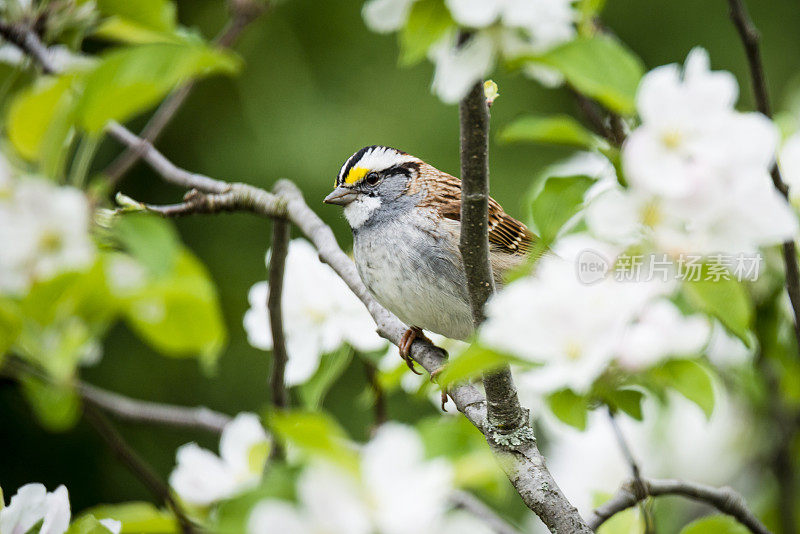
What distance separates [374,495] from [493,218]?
4.79 feet

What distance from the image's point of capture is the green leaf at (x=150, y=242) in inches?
29.9

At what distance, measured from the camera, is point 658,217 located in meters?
0.66

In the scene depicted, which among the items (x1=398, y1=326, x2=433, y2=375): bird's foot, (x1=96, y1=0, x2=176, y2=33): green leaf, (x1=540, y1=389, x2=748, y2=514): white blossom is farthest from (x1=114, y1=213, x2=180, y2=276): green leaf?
(x1=540, y1=389, x2=748, y2=514): white blossom

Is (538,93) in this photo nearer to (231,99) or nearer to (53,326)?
(231,99)

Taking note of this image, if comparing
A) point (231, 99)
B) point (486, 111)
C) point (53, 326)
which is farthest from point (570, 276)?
point (231, 99)

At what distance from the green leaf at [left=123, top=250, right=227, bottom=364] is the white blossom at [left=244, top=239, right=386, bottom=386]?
1.30 feet

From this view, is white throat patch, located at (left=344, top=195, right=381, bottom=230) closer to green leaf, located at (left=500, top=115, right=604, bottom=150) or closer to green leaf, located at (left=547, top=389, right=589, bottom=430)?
green leaf, located at (left=547, top=389, right=589, bottom=430)

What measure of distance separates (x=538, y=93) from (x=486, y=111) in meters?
3.01

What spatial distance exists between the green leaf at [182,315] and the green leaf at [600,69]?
0.47 metres

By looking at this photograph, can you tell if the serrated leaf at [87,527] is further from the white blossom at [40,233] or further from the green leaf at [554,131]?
the green leaf at [554,131]

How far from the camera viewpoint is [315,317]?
57.2 inches

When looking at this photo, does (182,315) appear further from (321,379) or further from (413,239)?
(413,239)

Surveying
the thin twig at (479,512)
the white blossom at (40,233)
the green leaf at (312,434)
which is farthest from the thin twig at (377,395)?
the green leaf at (312,434)

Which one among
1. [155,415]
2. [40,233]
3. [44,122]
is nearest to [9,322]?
[40,233]
